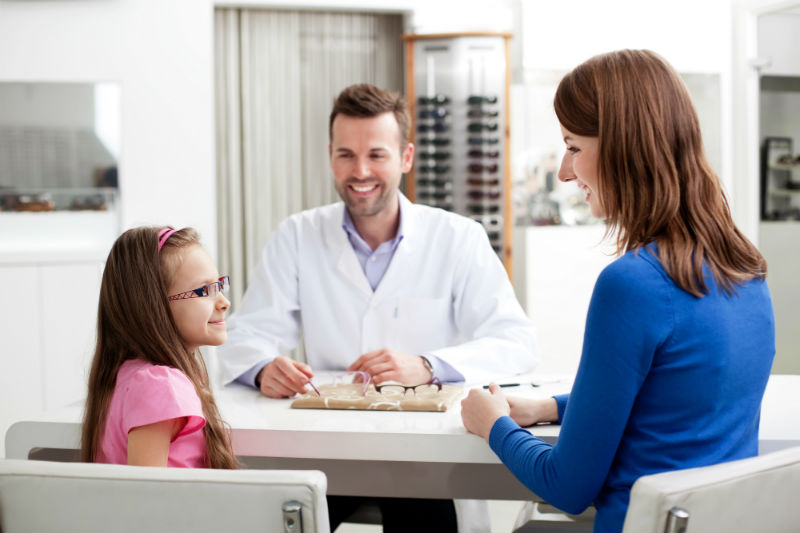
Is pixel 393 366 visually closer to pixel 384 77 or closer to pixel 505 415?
pixel 505 415

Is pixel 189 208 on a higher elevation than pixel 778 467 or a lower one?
higher

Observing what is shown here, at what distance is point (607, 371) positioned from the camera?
1032mm

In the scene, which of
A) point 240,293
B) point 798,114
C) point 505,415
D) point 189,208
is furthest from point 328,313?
point 798,114

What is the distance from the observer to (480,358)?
1.87 meters

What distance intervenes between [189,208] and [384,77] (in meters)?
1.29

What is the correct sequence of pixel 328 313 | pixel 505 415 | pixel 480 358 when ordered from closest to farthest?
pixel 505 415
pixel 480 358
pixel 328 313

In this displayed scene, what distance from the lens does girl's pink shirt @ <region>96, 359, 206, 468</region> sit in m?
1.20

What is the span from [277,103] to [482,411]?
10.8 feet

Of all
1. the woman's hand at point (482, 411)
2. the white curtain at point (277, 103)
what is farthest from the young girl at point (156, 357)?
the white curtain at point (277, 103)

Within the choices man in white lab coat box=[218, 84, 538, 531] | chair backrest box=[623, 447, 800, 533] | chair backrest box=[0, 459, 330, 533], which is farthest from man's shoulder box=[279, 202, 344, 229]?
chair backrest box=[623, 447, 800, 533]

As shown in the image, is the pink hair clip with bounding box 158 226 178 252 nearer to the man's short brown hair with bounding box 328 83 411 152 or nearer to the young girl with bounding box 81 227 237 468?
the young girl with bounding box 81 227 237 468

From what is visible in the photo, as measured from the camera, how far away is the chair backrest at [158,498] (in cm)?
89

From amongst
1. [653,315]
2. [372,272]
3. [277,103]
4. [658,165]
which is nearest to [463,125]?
[277,103]

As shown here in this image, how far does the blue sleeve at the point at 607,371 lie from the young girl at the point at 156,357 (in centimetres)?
55
